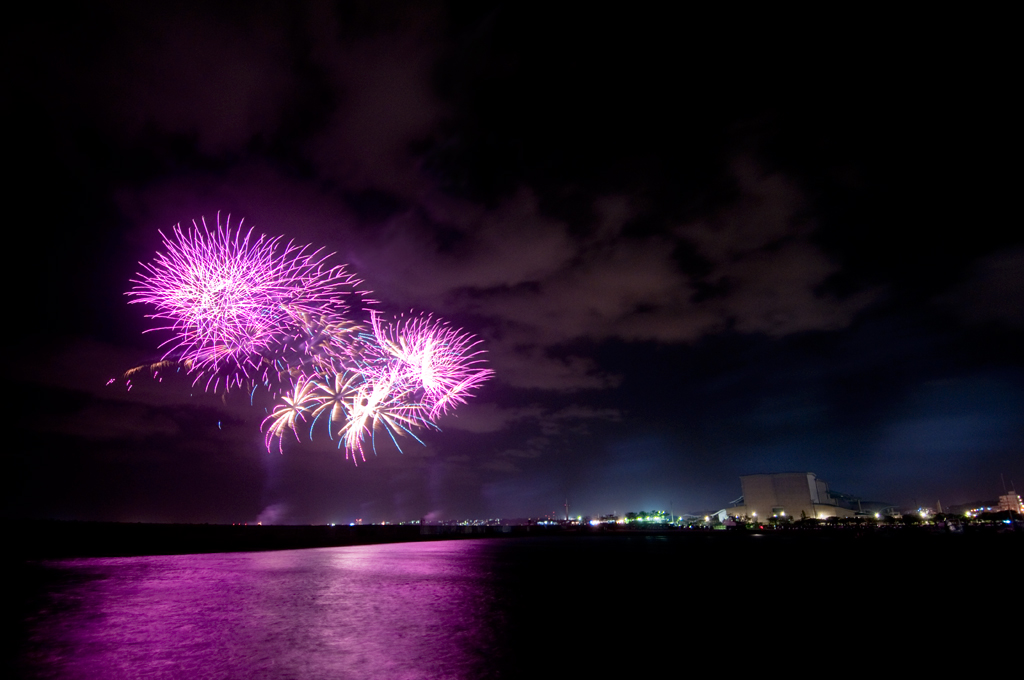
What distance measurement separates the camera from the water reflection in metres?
6.32

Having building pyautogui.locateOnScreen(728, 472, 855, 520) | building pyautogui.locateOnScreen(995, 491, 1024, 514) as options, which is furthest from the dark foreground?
building pyautogui.locateOnScreen(995, 491, 1024, 514)

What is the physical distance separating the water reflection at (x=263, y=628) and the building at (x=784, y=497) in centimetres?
11329

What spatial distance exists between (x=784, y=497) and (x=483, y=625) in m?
119

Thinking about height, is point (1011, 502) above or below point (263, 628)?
above

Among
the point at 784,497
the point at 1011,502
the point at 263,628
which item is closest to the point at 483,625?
the point at 263,628

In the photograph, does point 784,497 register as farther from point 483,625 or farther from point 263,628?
point 263,628

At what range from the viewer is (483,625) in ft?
29.3

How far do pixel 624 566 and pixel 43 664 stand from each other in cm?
2032

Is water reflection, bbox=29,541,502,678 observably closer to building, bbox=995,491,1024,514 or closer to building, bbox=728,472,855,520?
building, bbox=728,472,855,520

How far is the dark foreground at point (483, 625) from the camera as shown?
662 cm

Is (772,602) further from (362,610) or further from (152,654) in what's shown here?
(152,654)

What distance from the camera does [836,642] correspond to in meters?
8.53

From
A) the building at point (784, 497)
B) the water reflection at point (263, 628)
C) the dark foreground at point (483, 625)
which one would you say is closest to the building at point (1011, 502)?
the building at point (784, 497)

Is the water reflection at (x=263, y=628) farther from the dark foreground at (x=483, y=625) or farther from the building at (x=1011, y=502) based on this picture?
the building at (x=1011, y=502)
